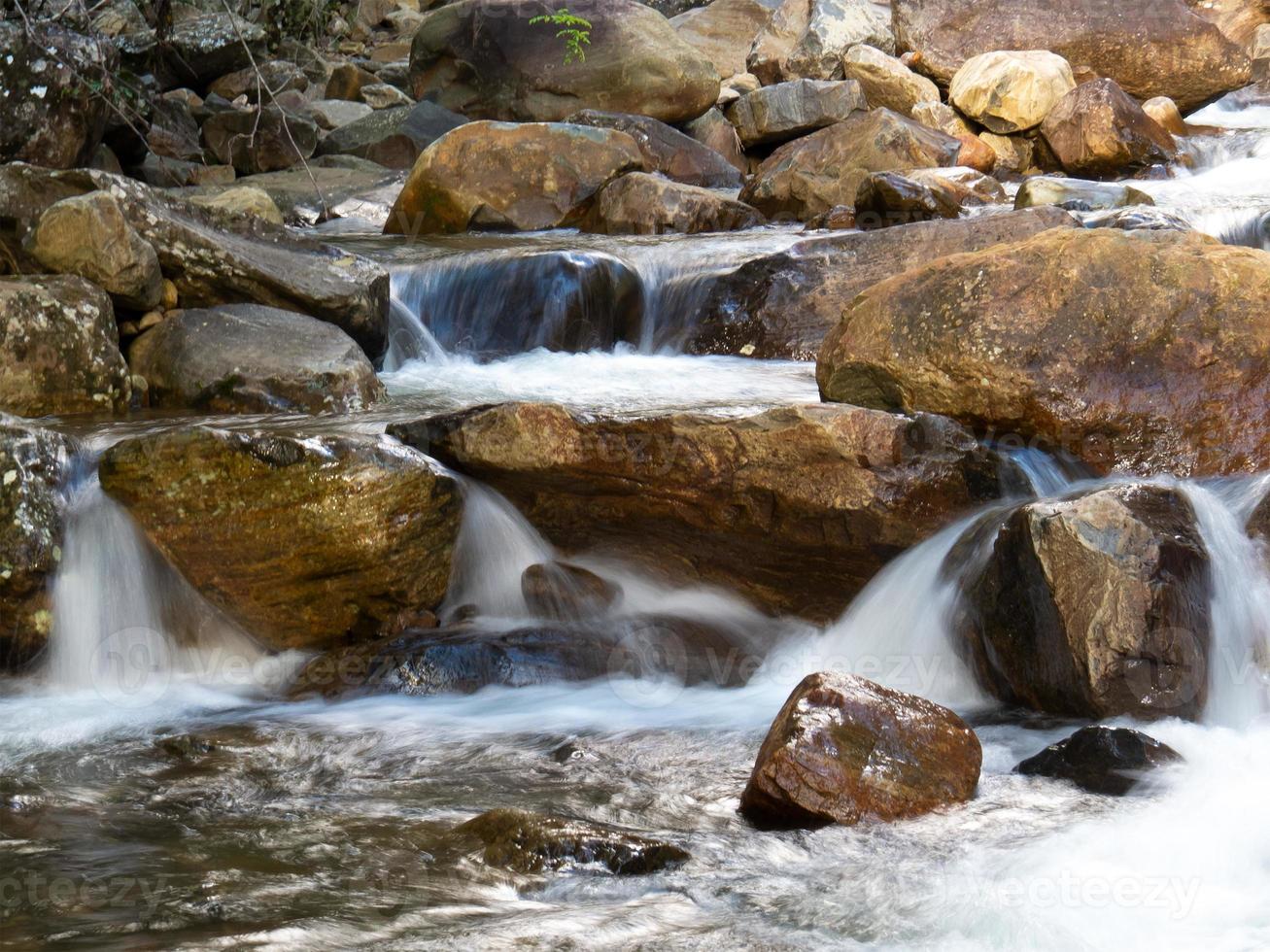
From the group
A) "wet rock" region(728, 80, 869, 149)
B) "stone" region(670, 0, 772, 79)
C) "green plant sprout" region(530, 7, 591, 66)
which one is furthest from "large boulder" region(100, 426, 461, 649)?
"stone" region(670, 0, 772, 79)

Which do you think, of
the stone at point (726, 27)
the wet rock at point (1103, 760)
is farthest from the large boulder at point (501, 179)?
the stone at point (726, 27)

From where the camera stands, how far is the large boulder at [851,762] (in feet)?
10.4

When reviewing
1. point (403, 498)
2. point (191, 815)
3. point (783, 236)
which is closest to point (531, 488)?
point (403, 498)

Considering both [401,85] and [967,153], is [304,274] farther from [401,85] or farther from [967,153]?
[401,85]

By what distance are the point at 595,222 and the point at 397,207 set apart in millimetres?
1667

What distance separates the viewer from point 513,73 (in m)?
14.5

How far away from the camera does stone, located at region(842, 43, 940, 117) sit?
14.1 metres

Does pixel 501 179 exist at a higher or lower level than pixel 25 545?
higher

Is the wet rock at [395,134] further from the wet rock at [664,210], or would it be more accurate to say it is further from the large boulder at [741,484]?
the large boulder at [741,484]

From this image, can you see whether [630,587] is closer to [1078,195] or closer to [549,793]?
[549,793]

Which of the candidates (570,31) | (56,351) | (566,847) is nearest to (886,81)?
(570,31)

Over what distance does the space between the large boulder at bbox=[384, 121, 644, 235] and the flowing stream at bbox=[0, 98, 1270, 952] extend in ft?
15.7

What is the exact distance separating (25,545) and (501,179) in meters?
6.76

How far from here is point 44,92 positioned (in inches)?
395
